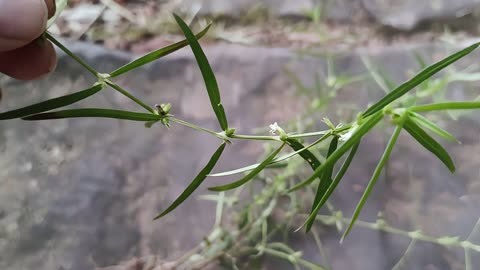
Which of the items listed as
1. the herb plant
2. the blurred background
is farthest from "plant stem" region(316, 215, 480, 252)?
the herb plant

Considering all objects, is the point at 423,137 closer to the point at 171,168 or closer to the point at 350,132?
the point at 350,132

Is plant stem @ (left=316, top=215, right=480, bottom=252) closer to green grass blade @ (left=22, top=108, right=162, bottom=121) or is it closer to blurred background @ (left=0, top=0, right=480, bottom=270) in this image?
blurred background @ (left=0, top=0, right=480, bottom=270)

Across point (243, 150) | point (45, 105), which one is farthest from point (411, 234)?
point (45, 105)

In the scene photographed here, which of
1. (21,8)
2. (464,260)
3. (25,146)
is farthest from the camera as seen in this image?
(25,146)

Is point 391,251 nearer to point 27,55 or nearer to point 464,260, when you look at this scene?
point 464,260

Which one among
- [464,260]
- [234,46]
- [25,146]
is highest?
[234,46]

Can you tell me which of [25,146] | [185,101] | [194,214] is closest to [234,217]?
[194,214]

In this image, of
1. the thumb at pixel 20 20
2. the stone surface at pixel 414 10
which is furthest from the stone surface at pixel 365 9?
the thumb at pixel 20 20
